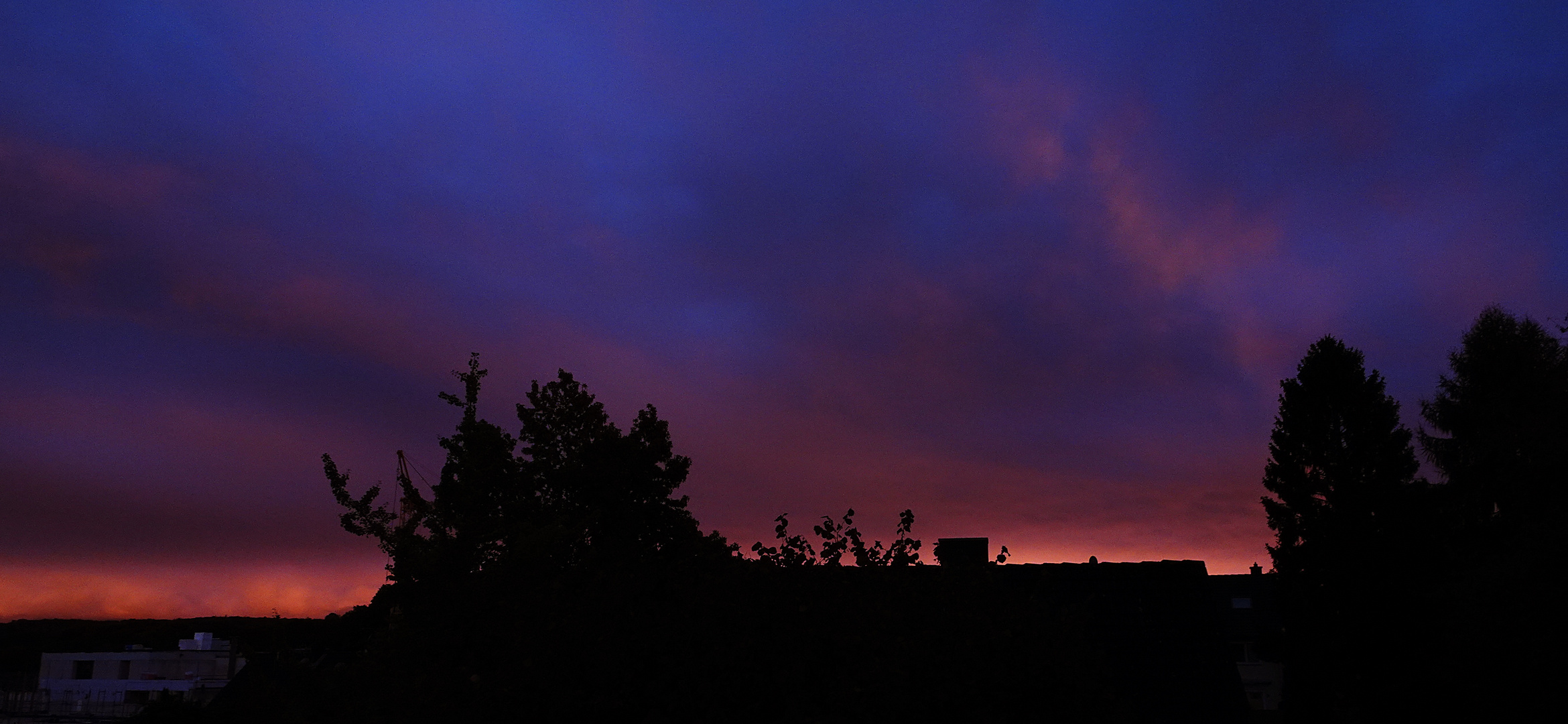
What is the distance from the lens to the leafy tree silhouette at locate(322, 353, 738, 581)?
43219 millimetres

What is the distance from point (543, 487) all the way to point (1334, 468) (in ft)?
116

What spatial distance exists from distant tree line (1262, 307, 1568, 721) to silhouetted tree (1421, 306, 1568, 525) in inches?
3.5

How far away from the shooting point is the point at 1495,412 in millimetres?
36438

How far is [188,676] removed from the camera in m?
112

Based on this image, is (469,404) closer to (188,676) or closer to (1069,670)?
(1069,670)

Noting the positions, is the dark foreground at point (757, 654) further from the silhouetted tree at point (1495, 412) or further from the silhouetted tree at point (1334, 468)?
the silhouetted tree at point (1334, 468)

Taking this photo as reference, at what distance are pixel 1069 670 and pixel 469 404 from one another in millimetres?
40082

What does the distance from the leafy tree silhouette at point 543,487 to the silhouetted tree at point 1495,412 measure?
28.1 meters

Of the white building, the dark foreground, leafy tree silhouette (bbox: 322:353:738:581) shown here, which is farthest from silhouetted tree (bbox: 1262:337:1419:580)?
the white building

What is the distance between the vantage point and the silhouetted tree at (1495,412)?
28781mm

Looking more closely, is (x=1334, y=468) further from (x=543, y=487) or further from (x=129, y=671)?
(x=129, y=671)

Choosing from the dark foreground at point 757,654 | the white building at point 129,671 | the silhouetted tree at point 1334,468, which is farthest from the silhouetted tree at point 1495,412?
the white building at point 129,671

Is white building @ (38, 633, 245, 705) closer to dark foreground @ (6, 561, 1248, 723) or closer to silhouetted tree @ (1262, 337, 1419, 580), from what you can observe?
silhouetted tree @ (1262, 337, 1419, 580)

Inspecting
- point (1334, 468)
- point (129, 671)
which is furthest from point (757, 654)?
point (129, 671)
